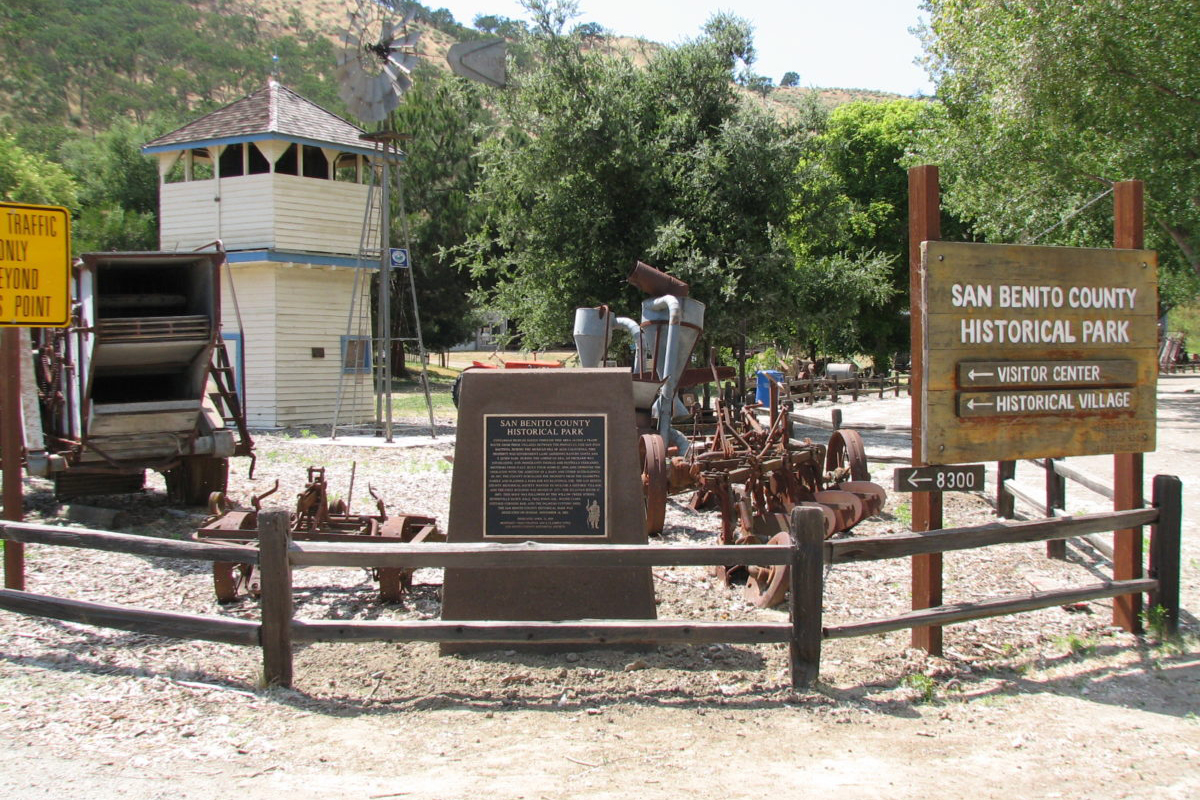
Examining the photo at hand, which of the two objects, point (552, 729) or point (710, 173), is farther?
point (710, 173)

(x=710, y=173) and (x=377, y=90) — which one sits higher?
(x=377, y=90)

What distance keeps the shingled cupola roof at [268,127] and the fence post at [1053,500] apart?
1810 centimetres

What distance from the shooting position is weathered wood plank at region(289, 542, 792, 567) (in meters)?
5.16

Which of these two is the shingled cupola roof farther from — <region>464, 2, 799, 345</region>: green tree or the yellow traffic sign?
the yellow traffic sign

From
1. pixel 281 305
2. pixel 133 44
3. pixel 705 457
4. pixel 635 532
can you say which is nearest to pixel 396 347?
pixel 281 305

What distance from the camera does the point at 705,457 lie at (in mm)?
9172

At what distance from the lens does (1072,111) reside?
19094 millimetres

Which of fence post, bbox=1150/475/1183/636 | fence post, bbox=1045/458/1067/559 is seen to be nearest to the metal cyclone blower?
fence post, bbox=1045/458/1067/559

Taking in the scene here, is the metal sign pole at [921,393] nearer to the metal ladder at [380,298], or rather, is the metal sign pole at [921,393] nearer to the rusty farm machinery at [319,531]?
the rusty farm machinery at [319,531]

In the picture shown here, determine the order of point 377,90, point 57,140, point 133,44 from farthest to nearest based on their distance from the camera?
point 133,44 < point 57,140 < point 377,90

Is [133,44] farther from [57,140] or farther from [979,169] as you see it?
[979,169]

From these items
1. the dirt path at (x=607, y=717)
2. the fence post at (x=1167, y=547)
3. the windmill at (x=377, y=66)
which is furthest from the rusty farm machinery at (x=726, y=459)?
the windmill at (x=377, y=66)

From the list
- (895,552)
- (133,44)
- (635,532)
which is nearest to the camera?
(895,552)

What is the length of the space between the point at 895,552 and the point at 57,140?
2329 inches
